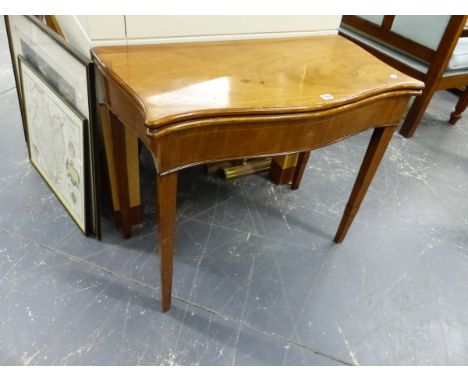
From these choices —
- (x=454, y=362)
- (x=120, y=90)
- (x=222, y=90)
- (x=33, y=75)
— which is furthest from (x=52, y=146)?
(x=454, y=362)

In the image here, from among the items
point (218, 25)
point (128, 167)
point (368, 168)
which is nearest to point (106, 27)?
point (218, 25)

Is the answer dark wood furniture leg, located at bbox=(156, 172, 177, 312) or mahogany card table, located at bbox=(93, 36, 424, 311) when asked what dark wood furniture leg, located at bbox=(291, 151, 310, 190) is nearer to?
mahogany card table, located at bbox=(93, 36, 424, 311)

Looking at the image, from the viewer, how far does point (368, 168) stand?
110 cm

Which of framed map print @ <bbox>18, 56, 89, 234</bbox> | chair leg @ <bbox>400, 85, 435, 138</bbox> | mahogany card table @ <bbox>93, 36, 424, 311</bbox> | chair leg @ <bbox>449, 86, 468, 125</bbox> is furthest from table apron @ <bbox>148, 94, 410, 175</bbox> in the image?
chair leg @ <bbox>449, 86, 468, 125</bbox>

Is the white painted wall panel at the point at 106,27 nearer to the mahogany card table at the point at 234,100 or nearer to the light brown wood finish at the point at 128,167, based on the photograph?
the mahogany card table at the point at 234,100

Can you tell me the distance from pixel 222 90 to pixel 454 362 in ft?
3.19

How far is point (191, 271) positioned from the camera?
3.87 feet

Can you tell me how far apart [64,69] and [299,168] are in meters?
0.89

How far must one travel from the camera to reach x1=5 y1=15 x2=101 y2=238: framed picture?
94 centimetres

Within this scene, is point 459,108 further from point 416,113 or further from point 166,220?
point 166,220

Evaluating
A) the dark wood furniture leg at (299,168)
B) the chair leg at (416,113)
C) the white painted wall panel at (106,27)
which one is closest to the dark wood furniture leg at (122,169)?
the white painted wall panel at (106,27)

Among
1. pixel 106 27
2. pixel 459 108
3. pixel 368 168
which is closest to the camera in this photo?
pixel 106 27

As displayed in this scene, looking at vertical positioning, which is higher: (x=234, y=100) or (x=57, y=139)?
(x=234, y=100)

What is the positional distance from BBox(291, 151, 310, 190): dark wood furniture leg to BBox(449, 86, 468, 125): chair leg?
126 centimetres
